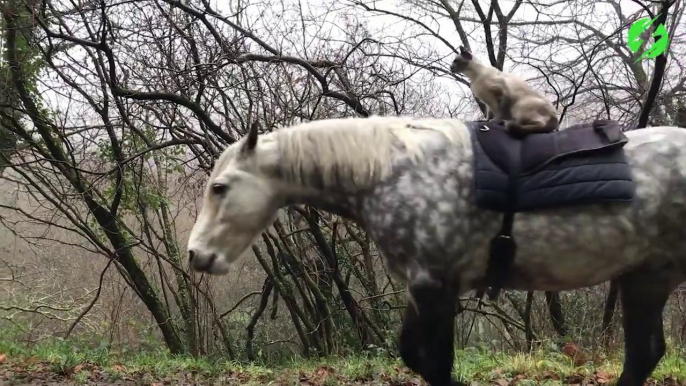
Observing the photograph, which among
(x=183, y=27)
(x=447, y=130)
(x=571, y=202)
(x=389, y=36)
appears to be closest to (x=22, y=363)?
(x=183, y=27)

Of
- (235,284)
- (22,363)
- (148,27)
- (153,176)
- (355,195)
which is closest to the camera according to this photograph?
(355,195)

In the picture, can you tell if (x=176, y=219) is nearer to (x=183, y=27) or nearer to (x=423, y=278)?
(x=183, y=27)

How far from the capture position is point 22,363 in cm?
443

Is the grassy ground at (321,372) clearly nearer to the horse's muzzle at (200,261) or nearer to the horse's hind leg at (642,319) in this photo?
the horse's hind leg at (642,319)

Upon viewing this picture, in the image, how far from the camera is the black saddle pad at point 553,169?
2004mm

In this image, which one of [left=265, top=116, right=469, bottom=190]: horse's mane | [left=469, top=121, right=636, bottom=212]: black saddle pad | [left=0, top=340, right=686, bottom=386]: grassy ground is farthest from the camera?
[left=0, top=340, right=686, bottom=386]: grassy ground

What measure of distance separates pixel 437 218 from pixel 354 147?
0.44 meters

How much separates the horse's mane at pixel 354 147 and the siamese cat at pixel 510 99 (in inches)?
8.3

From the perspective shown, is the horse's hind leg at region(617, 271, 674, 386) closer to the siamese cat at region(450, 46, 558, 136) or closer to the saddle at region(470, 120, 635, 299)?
the saddle at region(470, 120, 635, 299)

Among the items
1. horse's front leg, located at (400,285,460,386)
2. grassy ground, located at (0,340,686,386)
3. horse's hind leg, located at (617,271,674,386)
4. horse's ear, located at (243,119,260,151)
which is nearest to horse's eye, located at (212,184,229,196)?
horse's ear, located at (243,119,260,151)

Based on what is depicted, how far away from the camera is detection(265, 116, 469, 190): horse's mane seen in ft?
7.09

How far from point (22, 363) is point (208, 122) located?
2.82m

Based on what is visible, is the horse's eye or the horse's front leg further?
the horse's eye

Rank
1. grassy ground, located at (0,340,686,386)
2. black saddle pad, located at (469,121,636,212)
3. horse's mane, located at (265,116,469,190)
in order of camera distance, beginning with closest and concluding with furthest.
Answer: black saddle pad, located at (469,121,636,212), horse's mane, located at (265,116,469,190), grassy ground, located at (0,340,686,386)
